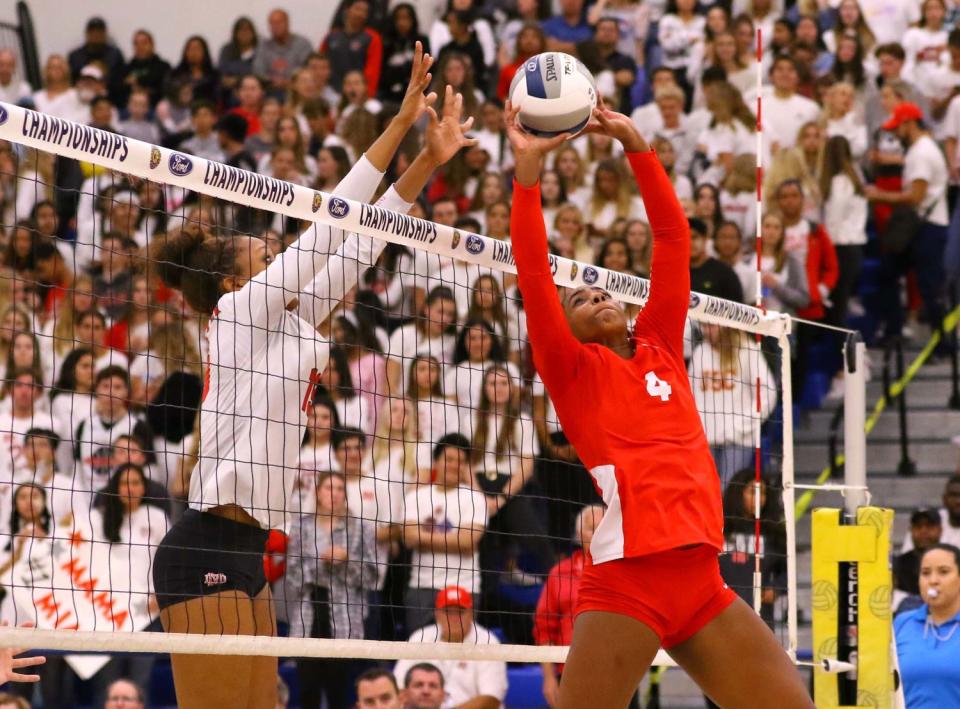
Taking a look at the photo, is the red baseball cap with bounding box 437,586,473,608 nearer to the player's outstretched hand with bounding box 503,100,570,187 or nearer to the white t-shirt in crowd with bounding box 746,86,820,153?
the player's outstretched hand with bounding box 503,100,570,187

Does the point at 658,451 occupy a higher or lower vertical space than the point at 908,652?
higher

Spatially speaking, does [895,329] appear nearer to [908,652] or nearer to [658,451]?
[908,652]

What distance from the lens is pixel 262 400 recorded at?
5.27 m

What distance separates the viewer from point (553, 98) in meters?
5.20

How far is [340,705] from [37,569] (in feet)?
6.93

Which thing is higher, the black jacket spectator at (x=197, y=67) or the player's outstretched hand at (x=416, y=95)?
the black jacket spectator at (x=197, y=67)

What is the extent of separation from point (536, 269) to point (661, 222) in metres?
0.55

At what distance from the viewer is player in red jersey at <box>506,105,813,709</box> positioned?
488 cm

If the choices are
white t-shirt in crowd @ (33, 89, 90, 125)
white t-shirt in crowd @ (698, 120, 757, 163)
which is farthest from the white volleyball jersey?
white t-shirt in crowd @ (33, 89, 90, 125)

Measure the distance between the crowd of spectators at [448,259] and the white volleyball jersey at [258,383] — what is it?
2143 millimetres

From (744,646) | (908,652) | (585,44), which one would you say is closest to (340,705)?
(908,652)

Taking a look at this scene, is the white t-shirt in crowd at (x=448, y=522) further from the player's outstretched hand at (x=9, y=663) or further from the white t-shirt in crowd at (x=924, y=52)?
the white t-shirt in crowd at (x=924, y=52)

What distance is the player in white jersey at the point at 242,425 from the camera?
5129 millimetres

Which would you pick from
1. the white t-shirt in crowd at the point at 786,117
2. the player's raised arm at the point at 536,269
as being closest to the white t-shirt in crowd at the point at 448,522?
the player's raised arm at the point at 536,269
